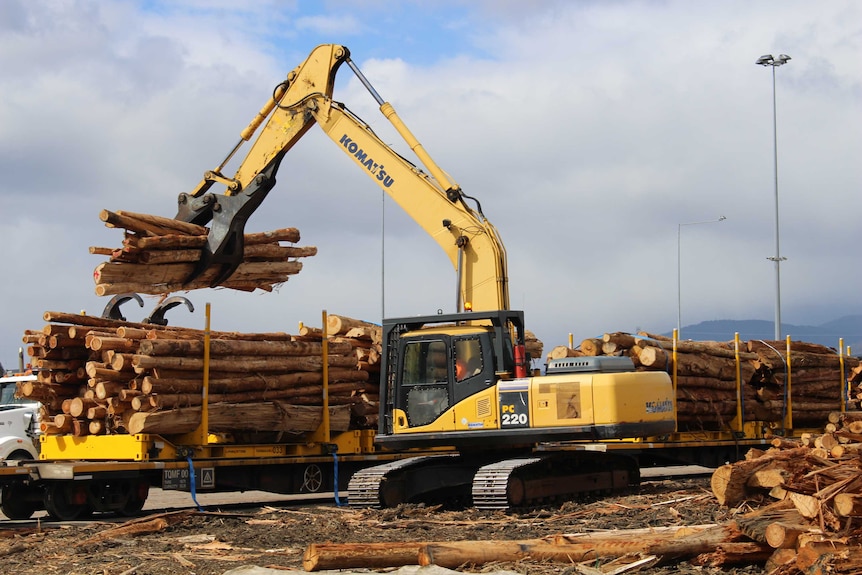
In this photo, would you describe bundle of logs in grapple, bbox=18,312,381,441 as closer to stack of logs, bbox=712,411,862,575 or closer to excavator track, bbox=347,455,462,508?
excavator track, bbox=347,455,462,508

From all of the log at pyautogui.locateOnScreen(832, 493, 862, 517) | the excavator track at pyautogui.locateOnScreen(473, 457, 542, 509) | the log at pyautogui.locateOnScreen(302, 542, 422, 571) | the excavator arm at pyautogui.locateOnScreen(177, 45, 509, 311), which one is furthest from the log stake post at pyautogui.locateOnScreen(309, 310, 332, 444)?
the log at pyautogui.locateOnScreen(832, 493, 862, 517)

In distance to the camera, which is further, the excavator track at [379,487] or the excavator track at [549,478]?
the excavator track at [379,487]

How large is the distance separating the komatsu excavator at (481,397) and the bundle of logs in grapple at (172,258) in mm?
422

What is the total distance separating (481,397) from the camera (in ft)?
52.1

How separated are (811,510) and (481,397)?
Answer: 5.97 metres

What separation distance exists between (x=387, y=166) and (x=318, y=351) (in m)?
3.30

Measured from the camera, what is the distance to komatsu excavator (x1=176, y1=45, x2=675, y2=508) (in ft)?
51.5

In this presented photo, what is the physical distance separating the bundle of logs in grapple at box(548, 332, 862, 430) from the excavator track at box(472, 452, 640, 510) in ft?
11.4

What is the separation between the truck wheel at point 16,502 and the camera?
57.3 feet

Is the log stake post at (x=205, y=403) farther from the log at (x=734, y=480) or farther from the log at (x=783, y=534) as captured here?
the log at (x=783, y=534)

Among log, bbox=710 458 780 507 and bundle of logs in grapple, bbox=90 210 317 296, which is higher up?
bundle of logs in grapple, bbox=90 210 317 296

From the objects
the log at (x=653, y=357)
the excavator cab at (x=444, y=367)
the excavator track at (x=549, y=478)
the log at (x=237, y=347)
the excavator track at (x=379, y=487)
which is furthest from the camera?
the log at (x=653, y=357)

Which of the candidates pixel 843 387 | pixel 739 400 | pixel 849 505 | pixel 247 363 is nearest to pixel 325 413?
pixel 247 363

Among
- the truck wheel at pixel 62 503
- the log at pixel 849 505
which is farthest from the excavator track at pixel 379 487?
the log at pixel 849 505
